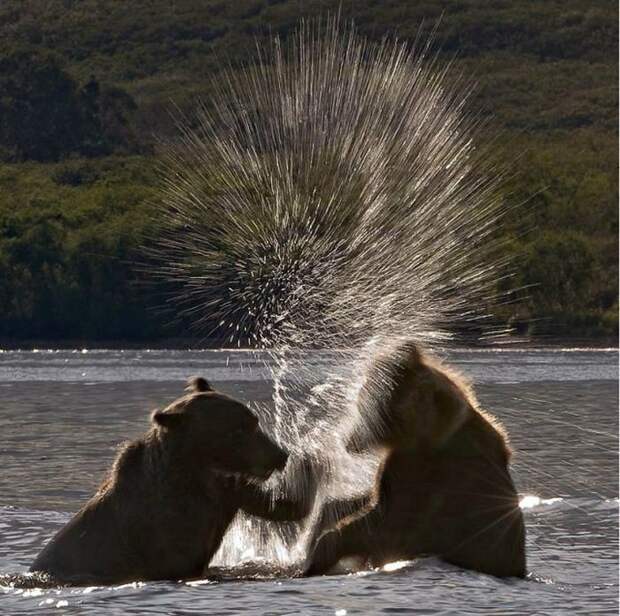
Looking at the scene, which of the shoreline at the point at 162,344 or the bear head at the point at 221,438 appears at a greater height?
the bear head at the point at 221,438

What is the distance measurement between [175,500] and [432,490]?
149 cm

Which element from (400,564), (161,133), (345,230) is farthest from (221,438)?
(161,133)

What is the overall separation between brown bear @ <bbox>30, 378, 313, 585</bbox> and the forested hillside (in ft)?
105

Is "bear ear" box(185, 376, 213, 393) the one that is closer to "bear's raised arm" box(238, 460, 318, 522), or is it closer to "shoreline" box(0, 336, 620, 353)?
"bear's raised arm" box(238, 460, 318, 522)

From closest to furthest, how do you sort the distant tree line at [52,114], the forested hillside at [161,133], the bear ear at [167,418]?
the bear ear at [167,418]
the forested hillside at [161,133]
the distant tree line at [52,114]

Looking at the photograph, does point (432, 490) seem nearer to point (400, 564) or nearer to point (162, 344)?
point (400, 564)

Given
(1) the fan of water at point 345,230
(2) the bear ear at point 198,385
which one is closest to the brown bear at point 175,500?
(2) the bear ear at point 198,385

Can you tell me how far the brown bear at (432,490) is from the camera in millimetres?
10031

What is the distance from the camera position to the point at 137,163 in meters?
110

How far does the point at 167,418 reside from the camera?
10312mm

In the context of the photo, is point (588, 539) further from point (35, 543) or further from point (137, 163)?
point (137, 163)

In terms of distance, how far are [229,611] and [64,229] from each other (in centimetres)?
8876

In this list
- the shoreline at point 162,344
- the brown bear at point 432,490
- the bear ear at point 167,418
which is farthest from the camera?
the shoreline at point 162,344

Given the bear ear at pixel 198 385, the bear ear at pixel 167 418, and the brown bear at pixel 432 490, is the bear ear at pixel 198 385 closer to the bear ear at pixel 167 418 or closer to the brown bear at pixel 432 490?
the bear ear at pixel 167 418
